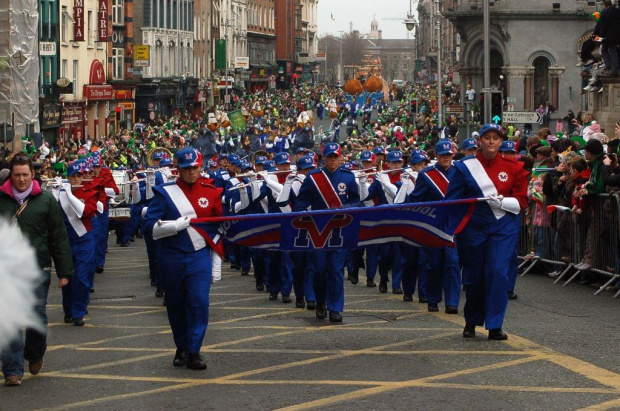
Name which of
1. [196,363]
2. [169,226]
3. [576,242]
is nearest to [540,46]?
[576,242]

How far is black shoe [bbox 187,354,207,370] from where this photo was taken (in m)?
11.2

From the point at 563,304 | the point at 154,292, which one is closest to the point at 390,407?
the point at 563,304

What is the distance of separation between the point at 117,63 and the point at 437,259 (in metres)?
60.7

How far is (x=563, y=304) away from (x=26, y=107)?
38578 millimetres

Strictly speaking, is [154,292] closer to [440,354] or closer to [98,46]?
[440,354]

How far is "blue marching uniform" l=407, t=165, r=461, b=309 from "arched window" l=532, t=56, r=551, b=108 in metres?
48.3

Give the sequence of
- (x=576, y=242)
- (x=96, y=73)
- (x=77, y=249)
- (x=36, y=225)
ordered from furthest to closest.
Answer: (x=96, y=73) → (x=576, y=242) → (x=77, y=249) → (x=36, y=225)

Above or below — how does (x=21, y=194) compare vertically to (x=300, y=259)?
above

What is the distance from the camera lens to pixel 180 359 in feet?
37.9

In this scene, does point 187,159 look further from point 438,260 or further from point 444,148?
point 444,148

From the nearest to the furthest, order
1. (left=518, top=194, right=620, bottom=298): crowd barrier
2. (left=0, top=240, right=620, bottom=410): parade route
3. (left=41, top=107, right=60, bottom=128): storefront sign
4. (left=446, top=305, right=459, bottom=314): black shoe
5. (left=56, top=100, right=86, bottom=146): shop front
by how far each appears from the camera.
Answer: (left=0, top=240, right=620, bottom=410): parade route → (left=446, top=305, right=459, bottom=314): black shoe → (left=518, top=194, right=620, bottom=298): crowd barrier → (left=41, top=107, right=60, bottom=128): storefront sign → (left=56, top=100, right=86, bottom=146): shop front

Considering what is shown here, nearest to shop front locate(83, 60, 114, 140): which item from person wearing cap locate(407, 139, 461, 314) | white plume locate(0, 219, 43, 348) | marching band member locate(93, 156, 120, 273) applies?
marching band member locate(93, 156, 120, 273)

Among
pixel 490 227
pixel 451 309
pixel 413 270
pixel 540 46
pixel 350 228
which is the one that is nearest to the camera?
pixel 490 227

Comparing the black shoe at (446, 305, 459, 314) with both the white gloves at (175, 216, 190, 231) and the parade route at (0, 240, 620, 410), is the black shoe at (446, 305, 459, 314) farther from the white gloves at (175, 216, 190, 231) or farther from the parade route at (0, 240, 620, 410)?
the white gloves at (175, 216, 190, 231)
